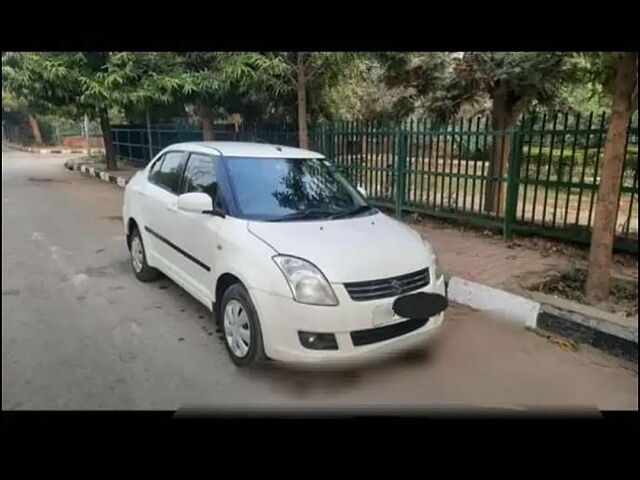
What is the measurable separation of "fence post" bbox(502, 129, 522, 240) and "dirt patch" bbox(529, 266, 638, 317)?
1.21 meters

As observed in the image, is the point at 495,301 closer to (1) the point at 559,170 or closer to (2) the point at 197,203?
(1) the point at 559,170

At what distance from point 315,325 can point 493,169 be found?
4.34m

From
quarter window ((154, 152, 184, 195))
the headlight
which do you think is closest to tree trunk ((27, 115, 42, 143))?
quarter window ((154, 152, 184, 195))

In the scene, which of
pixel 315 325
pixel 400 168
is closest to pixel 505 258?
pixel 400 168

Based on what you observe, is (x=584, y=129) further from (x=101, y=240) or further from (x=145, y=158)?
(x=145, y=158)

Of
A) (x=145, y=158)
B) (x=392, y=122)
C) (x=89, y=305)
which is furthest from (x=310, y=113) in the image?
(x=145, y=158)

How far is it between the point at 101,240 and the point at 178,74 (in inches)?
150

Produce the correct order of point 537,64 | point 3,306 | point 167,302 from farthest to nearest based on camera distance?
point 537,64, point 167,302, point 3,306

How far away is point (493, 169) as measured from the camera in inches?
244

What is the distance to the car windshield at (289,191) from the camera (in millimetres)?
3322

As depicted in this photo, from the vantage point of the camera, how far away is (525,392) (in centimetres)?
293

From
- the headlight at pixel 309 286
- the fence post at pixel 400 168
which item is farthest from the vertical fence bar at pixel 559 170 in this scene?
the headlight at pixel 309 286

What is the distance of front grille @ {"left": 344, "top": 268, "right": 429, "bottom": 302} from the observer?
2.74m

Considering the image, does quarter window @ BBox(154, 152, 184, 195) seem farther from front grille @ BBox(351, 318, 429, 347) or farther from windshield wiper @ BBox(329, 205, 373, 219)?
front grille @ BBox(351, 318, 429, 347)
